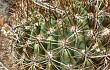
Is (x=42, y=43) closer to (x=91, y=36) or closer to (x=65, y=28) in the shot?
(x=65, y=28)

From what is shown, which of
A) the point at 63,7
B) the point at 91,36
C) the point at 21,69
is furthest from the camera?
the point at 21,69

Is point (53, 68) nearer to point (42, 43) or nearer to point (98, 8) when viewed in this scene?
point (42, 43)

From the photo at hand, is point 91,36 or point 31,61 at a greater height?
point 91,36

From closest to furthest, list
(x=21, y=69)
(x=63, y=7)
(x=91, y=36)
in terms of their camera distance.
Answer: (x=91, y=36) → (x=63, y=7) → (x=21, y=69)

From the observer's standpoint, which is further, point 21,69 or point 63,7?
point 21,69

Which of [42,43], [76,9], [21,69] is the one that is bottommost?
[21,69]

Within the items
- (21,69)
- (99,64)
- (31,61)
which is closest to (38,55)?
(31,61)

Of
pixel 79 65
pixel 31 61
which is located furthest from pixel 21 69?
pixel 79 65
